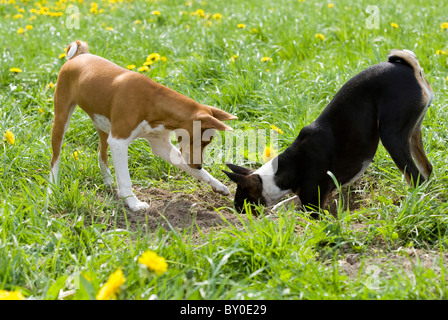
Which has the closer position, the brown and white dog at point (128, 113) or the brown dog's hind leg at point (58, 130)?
the brown and white dog at point (128, 113)

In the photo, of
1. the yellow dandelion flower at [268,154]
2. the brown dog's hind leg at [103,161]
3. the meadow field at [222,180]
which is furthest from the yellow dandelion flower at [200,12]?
the brown dog's hind leg at [103,161]

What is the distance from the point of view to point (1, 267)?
105 inches

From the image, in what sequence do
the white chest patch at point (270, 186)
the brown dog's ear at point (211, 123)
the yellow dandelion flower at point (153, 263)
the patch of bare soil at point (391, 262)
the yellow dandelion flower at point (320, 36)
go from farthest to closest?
1. the yellow dandelion flower at point (320, 36)
2. the white chest patch at point (270, 186)
3. the brown dog's ear at point (211, 123)
4. the patch of bare soil at point (391, 262)
5. the yellow dandelion flower at point (153, 263)

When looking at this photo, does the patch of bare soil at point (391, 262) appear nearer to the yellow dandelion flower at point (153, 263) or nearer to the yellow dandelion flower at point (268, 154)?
the yellow dandelion flower at point (153, 263)

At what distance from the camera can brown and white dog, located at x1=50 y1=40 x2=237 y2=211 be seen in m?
3.77

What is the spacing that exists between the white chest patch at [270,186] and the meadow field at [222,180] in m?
0.15

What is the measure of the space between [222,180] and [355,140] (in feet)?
3.72

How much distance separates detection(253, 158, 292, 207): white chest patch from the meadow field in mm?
153

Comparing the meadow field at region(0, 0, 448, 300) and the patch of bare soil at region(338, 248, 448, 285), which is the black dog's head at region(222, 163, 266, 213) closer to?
the meadow field at region(0, 0, 448, 300)

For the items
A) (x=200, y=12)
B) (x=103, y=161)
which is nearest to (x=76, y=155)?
(x=103, y=161)

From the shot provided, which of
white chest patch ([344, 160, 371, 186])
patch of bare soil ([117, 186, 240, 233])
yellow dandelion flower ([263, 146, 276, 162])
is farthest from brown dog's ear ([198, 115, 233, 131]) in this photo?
white chest patch ([344, 160, 371, 186])

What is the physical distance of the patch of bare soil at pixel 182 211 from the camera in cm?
363

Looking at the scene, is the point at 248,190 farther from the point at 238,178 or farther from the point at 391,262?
the point at 391,262

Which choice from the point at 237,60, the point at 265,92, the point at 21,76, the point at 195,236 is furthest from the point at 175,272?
the point at 21,76
